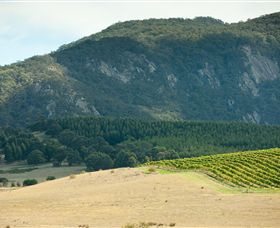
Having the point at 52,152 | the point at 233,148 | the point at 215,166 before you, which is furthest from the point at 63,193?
the point at 233,148

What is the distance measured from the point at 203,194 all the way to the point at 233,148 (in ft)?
395

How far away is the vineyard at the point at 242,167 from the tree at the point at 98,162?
71.1 metres

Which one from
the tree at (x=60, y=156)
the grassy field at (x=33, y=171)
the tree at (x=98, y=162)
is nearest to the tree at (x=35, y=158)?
the grassy field at (x=33, y=171)

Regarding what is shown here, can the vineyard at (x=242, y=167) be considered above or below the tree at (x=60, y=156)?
above

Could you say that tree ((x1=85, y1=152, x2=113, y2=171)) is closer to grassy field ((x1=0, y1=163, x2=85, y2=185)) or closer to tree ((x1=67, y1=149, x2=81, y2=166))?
grassy field ((x1=0, y1=163, x2=85, y2=185))

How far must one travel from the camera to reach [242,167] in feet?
273

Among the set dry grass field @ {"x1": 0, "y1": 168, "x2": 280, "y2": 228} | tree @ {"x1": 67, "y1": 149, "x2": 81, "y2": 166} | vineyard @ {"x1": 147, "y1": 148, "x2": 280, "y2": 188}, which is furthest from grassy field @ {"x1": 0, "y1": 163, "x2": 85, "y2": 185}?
dry grass field @ {"x1": 0, "y1": 168, "x2": 280, "y2": 228}

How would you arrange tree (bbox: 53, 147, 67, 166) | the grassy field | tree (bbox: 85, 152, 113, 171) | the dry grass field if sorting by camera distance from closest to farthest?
the dry grass field
the grassy field
tree (bbox: 85, 152, 113, 171)
tree (bbox: 53, 147, 67, 166)

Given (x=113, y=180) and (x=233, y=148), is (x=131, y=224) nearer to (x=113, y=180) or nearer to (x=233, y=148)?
(x=113, y=180)

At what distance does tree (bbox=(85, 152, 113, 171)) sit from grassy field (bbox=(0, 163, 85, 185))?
177 centimetres

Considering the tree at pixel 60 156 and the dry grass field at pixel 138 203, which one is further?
the tree at pixel 60 156

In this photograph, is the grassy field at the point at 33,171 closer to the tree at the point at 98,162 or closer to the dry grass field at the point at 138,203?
the tree at the point at 98,162

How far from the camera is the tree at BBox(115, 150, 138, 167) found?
168 m

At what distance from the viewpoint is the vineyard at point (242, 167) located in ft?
252
